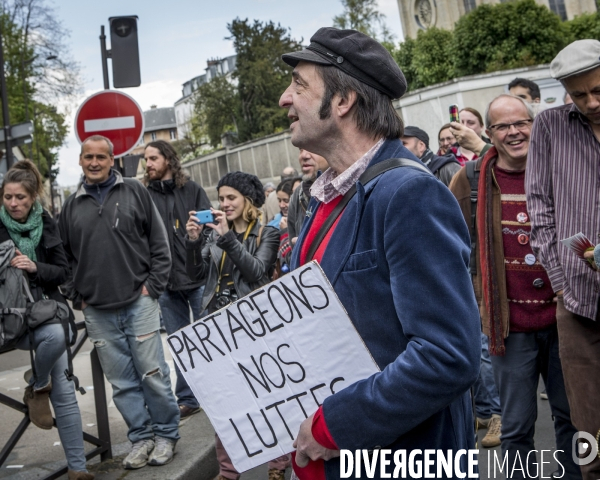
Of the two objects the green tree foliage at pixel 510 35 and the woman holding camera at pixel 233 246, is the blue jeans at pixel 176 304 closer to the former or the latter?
the woman holding camera at pixel 233 246

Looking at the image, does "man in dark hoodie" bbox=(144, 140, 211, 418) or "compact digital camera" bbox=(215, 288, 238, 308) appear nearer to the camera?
"compact digital camera" bbox=(215, 288, 238, 308)

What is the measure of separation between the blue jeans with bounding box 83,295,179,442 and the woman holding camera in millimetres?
478

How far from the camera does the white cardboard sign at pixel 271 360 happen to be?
2024mm

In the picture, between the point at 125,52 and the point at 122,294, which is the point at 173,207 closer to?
the point at 122,294

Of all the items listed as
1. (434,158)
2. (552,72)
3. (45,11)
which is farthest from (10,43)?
(552,72)

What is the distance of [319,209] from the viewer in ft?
7.52

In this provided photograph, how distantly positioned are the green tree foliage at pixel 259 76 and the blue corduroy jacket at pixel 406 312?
197 ft

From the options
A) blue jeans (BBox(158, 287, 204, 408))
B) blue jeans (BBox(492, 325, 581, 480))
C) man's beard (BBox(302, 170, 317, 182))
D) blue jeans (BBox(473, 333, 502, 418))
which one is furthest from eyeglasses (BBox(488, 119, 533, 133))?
blue jeans (BBox(158, 287, 204, 408))

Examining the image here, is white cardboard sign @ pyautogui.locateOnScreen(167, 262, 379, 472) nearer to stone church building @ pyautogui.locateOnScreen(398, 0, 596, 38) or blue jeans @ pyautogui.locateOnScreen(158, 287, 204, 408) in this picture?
blue jeans @ pyautogui.locateOnScreen(158, 287, 204, 408)

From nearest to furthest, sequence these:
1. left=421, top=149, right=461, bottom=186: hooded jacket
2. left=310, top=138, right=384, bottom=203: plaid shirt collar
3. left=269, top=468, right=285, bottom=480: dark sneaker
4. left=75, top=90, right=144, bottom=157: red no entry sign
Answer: left=310, top=138, right=384, bottom=203: plaid shirt collar → left=269, top=468, right=285, bottom=480: dark sneaker → left=421, top=149, right=461, bottom=186: hooded jacket → left=75, top=90, right=144, bottom=157: red no entry sign

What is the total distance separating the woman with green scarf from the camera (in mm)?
4926

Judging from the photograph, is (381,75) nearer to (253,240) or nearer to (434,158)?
(253,240)

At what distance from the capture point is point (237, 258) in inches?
198

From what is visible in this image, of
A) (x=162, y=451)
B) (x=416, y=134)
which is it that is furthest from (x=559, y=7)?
(x=162, y=451)
